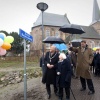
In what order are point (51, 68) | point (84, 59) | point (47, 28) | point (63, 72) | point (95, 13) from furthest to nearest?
point (95, 13), point (47, 28), point (84, 59), point (51, 68), point (63, 72)

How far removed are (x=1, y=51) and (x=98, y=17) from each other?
62.5 metres

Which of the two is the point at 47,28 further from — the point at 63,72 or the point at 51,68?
the point at 63,72

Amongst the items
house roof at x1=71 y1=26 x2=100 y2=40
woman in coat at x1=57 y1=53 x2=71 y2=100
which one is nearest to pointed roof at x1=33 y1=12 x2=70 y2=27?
house roof at x1=71 y1=26 x2=100 y2=40

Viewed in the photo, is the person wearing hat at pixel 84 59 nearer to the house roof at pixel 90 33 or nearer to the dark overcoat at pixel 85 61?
the dark overcoat at pixel 85 61

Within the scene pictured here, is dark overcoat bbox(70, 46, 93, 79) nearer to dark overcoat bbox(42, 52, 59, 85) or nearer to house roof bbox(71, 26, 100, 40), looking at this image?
dark overcoat bbox(42, 52, 59, 85)

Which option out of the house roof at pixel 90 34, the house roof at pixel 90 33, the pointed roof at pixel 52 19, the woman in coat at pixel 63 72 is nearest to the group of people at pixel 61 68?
the woman in coat at pixel 63 72

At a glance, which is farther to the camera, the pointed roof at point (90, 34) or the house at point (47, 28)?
the pointed roof at point (90, 34)

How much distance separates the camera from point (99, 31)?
6353 cm

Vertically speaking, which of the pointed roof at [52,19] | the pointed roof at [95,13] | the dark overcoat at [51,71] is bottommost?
the dark overcoat at [51,71]

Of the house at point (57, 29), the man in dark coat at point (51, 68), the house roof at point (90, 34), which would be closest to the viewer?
the man in dark coat at point (51, 68)

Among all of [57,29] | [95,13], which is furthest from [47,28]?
[95,13]

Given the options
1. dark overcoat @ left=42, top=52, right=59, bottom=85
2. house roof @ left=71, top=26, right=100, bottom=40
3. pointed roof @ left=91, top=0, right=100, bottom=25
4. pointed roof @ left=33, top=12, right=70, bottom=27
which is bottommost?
dark overcoat @ left=42, top=52, right=59, bottom=85

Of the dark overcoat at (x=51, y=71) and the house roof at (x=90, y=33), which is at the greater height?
the house roof at (x=90, y=33)

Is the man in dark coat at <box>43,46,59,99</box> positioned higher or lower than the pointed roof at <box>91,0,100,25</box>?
lower
